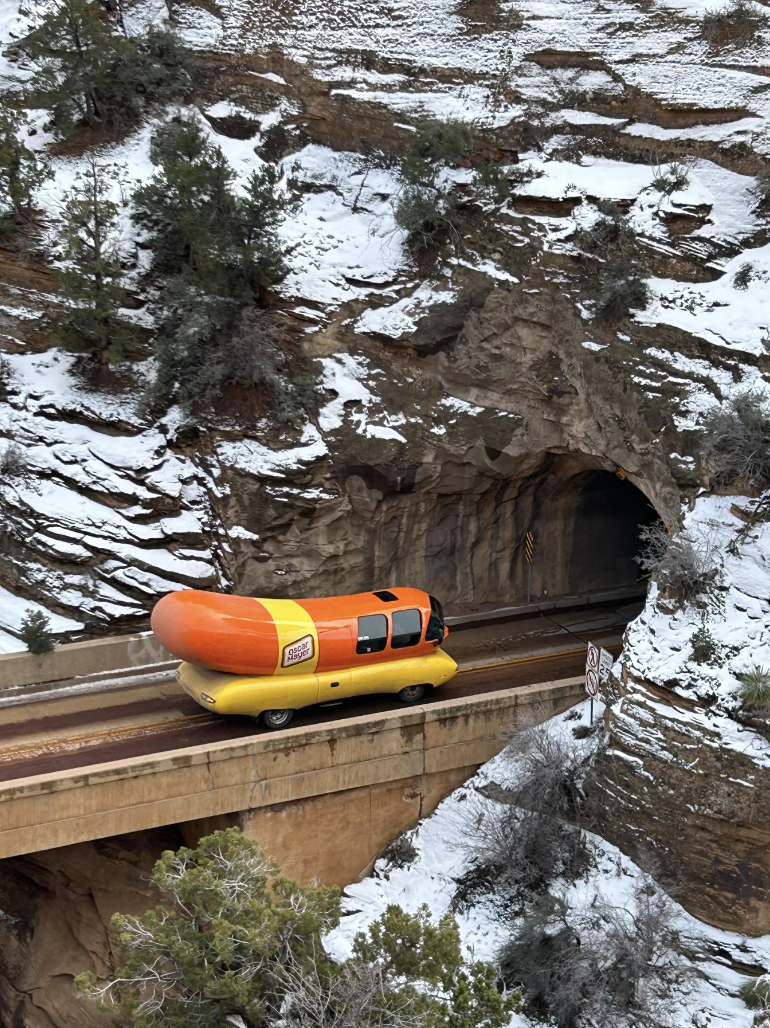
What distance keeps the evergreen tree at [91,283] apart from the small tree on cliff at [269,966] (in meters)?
14.2

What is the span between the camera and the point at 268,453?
22.6 metres

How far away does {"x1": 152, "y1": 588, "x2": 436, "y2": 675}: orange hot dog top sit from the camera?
16.4m

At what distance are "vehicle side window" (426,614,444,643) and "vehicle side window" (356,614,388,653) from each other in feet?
3.30

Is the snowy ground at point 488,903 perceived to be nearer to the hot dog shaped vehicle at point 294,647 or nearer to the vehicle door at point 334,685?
the hot dog shaped vehicle at point 294,647

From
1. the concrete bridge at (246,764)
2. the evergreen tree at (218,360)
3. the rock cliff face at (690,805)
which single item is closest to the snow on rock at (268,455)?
the evergreen tree at (218,360)

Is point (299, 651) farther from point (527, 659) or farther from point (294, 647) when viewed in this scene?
point (527, 659)

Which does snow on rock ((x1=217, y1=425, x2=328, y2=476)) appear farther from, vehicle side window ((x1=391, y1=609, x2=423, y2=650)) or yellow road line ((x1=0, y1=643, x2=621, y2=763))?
yellow road line ((x1=0, y1=643, x2=621, y2=763))

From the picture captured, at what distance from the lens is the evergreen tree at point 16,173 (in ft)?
77.5

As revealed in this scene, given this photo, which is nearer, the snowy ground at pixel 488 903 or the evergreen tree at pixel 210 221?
the snowy ground at pixel 488 903

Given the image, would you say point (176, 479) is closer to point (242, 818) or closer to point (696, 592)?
point (242, 818)

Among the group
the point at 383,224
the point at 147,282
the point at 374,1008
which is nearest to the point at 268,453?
the point at 147,282

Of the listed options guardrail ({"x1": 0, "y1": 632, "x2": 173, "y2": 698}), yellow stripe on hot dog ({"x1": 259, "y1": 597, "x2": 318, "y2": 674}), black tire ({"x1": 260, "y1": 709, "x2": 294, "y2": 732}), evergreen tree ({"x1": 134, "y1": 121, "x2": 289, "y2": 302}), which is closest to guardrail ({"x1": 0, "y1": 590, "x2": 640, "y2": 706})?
guardrail ({"x1": 0, "y1": 632, "x2": 173, "y2": 698})

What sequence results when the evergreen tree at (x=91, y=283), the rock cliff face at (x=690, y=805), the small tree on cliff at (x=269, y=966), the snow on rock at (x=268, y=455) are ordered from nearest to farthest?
the small tree on cliff at (x=269, y=966) < the rock cliff face at (x=690, y=805) < the snow on rock at (x=268, y=455) < the evergreen tree at (x=91, y=283)

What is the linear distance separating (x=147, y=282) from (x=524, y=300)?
947 cm
